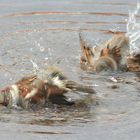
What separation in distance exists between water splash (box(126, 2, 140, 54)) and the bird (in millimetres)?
1478

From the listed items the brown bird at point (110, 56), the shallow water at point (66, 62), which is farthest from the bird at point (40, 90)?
the brown bird at point (110, 56)

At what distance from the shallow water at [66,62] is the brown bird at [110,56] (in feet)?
0.35

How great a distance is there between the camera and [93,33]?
9.98 m

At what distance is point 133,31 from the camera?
959cm

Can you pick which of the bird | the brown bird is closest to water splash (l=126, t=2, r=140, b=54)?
the brown bird

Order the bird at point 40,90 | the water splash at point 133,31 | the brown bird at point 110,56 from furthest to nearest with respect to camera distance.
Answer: the water splash at point 133,31 → the brown bird at point 110,56 → the bird at point 40,90

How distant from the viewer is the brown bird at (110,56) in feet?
28.3

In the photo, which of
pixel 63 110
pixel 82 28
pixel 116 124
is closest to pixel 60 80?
pixel 63 110

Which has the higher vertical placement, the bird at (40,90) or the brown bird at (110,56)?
the brown bird at (110,56)

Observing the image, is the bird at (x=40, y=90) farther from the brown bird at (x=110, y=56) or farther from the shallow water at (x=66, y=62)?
the brown bird at (x=110, y=56)

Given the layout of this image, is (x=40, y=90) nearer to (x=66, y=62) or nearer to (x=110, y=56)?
(x=110, y=56)

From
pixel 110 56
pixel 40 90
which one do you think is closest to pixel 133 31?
pixel 110 56

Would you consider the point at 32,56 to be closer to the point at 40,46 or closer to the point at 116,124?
the point at 40,46

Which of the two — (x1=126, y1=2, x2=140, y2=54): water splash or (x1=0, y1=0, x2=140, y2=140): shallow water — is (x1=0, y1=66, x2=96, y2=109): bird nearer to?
(x1=0, y1=0, x2=140, y2=140): shallow water
